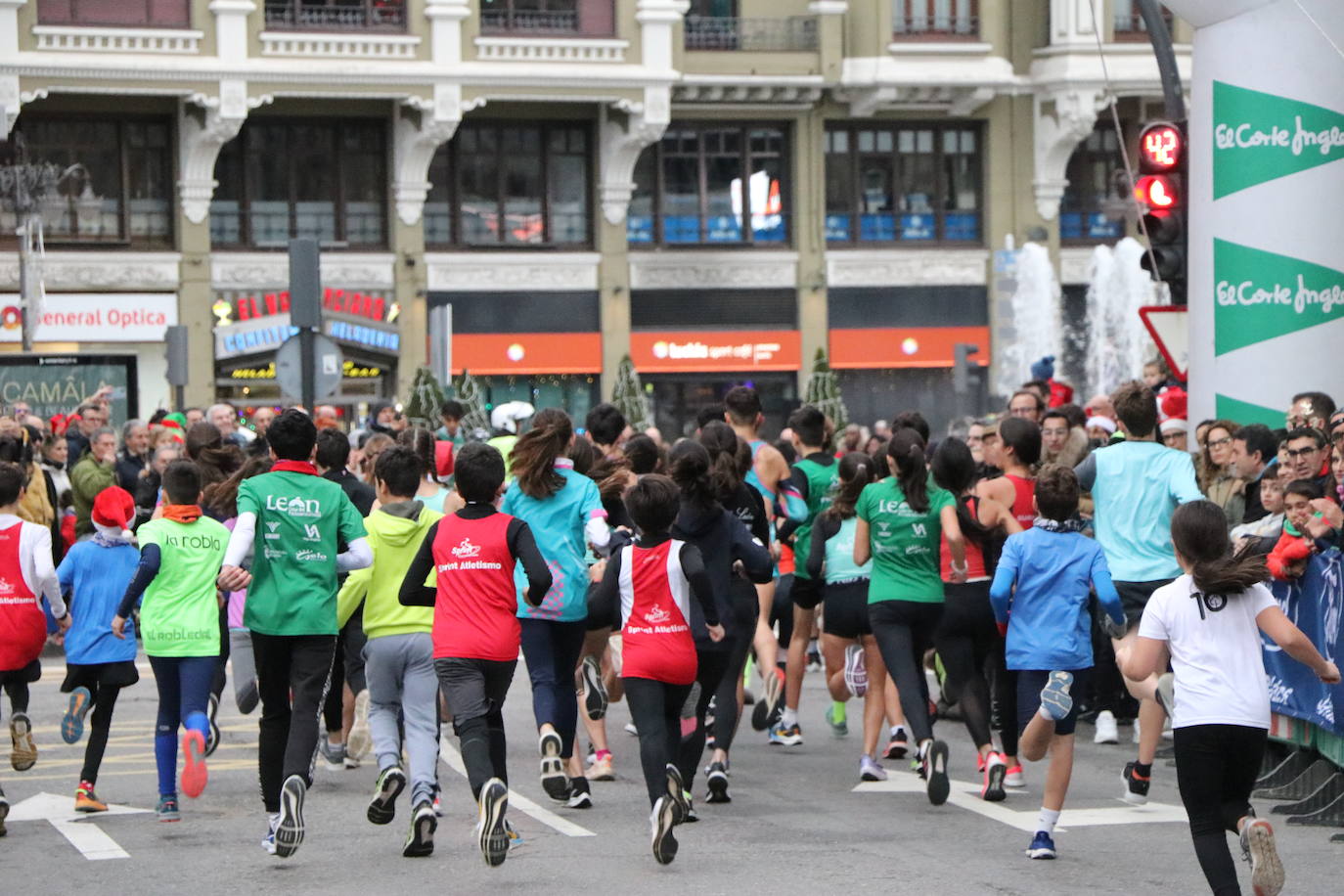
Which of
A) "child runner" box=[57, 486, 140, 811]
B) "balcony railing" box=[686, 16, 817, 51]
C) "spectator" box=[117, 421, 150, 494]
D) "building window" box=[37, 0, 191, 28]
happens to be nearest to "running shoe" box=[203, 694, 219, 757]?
"child runner" box=[57, 486, 140, 811]

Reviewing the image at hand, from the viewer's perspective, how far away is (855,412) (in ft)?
125

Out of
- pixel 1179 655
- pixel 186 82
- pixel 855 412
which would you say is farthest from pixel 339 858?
pixel 855 412

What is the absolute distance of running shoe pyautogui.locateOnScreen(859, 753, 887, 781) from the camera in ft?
35.8

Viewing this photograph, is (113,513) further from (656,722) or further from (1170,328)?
(1170,328)

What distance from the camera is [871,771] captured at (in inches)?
Answer: 429

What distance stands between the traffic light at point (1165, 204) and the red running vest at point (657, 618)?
624 centimetres

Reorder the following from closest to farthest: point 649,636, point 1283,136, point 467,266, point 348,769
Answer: point 649,636
point 348,769
point 1283,136
point 467,266

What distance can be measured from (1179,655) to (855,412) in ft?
102

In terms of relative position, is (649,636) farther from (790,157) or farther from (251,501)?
(790,157)

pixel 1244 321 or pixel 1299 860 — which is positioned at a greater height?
pixel 1244 321

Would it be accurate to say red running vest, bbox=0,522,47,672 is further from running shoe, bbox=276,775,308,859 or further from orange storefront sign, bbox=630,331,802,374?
orange storefront sign, bbox=630,331,802,374

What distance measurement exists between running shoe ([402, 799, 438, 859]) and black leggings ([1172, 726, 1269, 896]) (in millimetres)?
3159

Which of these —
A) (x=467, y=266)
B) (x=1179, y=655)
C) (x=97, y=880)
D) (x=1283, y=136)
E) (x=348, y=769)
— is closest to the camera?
(x=1179, y=655)

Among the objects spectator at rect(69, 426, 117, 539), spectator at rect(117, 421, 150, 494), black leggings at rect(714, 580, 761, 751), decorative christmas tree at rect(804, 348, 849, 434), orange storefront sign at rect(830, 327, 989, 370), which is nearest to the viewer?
black leggings at rect(714, 580, 761, 751)
